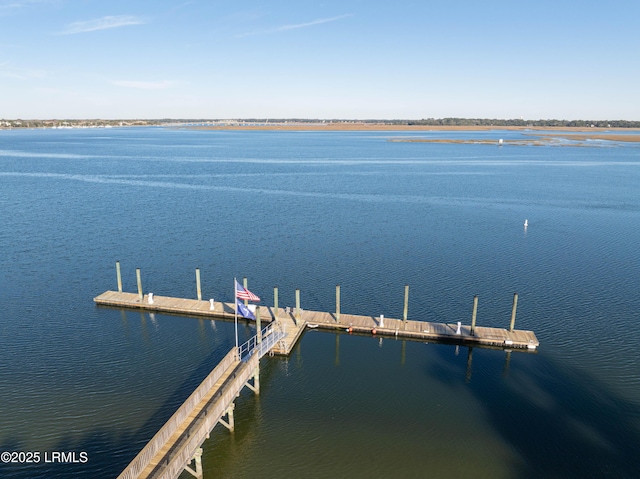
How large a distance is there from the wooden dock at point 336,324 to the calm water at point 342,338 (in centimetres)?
86

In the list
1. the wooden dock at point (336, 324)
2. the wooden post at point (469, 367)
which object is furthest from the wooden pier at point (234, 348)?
the wooden post at point (469, 367)

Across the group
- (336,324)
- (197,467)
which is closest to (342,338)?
(336,324)

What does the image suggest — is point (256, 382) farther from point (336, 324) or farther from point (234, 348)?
point (336, 324)

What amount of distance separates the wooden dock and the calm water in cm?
86

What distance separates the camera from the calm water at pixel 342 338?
72.8 ft

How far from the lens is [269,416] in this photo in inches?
970

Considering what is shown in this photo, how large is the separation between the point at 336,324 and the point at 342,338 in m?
1.18

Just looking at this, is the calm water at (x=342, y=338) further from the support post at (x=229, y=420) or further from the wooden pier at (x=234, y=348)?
the wooden pier at (x=234, y=348)

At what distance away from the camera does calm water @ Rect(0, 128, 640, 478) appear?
22203mm

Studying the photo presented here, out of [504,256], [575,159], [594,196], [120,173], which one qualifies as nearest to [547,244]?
[504,256]

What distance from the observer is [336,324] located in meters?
33.3

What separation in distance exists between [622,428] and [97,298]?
36796 millimetres

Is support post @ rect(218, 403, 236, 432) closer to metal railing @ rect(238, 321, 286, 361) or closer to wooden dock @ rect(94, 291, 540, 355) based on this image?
metal railing @ rect(238, 321, 286, 361)

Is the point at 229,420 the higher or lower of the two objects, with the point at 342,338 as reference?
higher
